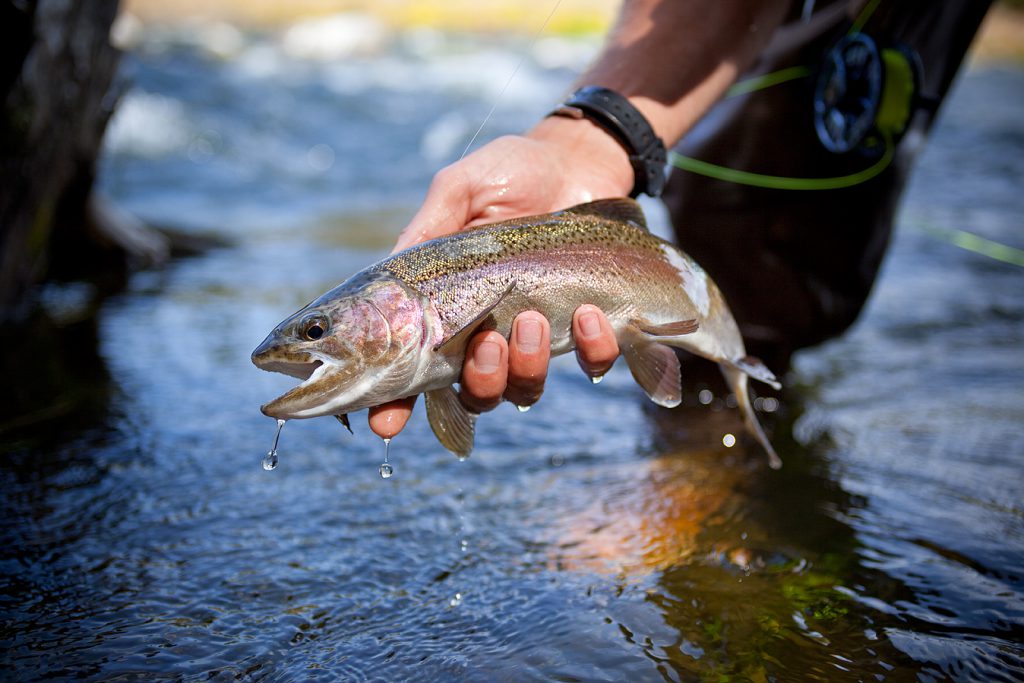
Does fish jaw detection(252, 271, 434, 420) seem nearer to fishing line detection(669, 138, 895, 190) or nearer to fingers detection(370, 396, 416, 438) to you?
fingers detection(370, 396, 416, 438)

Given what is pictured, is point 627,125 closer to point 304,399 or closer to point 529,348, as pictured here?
point 529,348

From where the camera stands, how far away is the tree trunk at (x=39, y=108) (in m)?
4.80

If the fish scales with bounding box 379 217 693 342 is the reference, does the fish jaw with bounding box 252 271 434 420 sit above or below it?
below

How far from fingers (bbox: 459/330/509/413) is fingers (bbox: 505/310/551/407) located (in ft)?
0.09

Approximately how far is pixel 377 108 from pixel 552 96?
4.13 metres

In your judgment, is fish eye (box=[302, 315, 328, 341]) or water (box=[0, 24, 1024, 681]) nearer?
fish eye (box=[302, 315, 328, 341])

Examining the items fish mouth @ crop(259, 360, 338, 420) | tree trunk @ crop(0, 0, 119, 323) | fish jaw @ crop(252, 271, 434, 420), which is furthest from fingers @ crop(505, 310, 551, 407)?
tree trunk @ crop(0, 0, 119, 323)

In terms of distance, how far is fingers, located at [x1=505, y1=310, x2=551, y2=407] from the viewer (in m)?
2.54

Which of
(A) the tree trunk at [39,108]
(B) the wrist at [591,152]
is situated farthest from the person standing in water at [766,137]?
(A) the tree trunk at [39,108]

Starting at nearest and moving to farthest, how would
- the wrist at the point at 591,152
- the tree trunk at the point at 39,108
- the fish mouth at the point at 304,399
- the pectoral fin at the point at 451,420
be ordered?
the fish mouth at the point at 304,399 < the pectoral fin at the point at 451,420 < the wrist at the point at 591,152 < the tree trunk at the point at 39,108

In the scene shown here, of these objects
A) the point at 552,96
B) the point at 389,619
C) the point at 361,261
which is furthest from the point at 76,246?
the point at 552,96

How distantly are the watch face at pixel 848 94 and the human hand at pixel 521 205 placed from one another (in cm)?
161

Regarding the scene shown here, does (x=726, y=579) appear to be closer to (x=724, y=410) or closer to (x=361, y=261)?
(x=724, y=410)

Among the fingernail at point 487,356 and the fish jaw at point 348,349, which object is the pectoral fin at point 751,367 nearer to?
the fingernail at point 487,356
